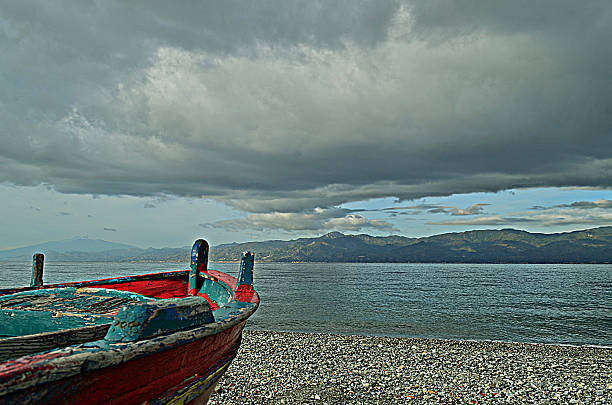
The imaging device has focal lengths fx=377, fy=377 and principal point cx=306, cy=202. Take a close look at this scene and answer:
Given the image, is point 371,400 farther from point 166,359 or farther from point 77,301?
point 166,359

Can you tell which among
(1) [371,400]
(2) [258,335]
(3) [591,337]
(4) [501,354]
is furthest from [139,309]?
(3) [591,337]

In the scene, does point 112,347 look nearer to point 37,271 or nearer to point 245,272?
point 245,272

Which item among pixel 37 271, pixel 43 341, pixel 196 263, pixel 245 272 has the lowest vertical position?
pixel 37 271

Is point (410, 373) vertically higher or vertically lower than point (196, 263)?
lower

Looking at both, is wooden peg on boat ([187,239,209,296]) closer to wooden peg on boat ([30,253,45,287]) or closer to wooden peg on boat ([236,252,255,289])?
wooden peg on boat ([236,252,255,289])

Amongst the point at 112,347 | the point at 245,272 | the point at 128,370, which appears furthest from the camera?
the point at 245,272

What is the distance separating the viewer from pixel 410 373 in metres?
14.4

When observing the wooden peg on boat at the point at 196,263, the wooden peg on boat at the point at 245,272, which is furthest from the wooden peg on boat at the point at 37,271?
the wooden peg on boat at the point at 245,272

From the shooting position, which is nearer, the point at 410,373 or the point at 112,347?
the point at 112,347

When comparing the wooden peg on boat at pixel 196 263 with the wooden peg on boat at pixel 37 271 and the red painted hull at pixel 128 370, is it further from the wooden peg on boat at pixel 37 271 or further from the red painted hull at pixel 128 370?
the wooden peg on boat at pixel 37 271

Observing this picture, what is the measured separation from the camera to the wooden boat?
7.34 ft

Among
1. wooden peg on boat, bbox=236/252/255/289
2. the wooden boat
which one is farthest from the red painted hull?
wooden peg on boat, bbox=236/252/255/289

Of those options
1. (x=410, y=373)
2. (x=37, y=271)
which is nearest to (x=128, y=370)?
(x=37, y=271)

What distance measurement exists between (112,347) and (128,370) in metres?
0.32
